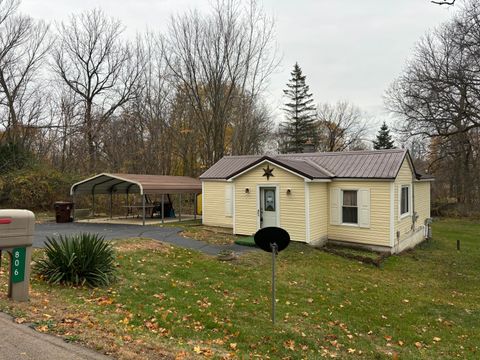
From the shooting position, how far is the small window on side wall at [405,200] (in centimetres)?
1516

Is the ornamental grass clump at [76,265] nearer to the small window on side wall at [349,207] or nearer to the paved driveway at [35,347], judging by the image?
the paved driveway at [35,347]

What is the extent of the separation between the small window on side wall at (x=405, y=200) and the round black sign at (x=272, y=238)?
34.9 feet

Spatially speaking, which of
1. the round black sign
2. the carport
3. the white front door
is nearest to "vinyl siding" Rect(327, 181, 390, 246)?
the white front door

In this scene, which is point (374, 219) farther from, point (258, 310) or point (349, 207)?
point (258, 310)

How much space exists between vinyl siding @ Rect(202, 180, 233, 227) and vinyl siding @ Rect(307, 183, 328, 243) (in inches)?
185

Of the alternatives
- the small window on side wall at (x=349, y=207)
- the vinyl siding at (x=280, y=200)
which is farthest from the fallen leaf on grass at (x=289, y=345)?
the small window on side wall at (x=349, y=207)

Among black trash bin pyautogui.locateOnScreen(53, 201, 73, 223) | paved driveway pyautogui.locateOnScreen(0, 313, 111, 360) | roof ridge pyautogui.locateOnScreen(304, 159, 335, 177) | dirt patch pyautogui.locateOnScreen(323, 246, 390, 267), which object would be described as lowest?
dirt patch pyautogui.locateOnScreen(323, 246, 390, 267)

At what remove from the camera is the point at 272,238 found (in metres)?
6.09

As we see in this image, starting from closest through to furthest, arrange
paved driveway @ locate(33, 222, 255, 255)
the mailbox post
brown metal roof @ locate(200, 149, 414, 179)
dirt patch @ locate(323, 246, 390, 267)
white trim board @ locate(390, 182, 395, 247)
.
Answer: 1. the mailbox post
2. paved driveway @ locate(33, 222, 255, 255)
3. dirt patch @ locate(323, 246, 390, 267)
4. white trim board @ locate(390, 182, 395, 247)
5. brown metal roof @ locate(200, 149, 414, 179)

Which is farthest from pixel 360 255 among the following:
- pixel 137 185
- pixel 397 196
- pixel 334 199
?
pixel 137 185

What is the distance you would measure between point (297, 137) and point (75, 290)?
36792mm

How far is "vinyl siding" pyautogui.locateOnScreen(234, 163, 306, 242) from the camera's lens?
541 inches

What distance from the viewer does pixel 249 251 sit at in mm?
12297

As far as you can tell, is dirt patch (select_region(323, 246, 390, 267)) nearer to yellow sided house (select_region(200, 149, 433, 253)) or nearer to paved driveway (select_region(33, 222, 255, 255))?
yellow sided house (select_region(200, 149, 433, 253))
